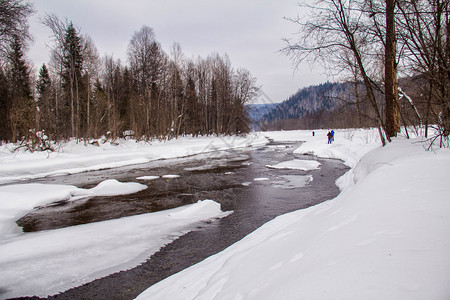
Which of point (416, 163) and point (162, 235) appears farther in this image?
point (162, 235)

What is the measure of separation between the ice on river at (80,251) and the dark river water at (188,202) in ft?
0.77

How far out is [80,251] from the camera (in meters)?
4.08

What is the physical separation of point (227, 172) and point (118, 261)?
27.9 ft

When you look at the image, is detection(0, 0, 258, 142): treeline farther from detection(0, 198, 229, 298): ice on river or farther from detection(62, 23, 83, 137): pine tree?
detection(0, 198, 229, 298): ice on river

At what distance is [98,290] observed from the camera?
3.16m

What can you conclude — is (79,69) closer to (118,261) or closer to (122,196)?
(122,196)

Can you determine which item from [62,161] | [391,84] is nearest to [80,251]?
[391,84]

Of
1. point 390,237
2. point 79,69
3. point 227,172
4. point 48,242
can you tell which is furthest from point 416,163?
point 79,69

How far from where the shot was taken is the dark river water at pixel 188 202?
341 centimetres

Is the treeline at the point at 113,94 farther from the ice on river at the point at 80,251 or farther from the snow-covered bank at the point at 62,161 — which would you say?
the ice on river at the point at 80,251

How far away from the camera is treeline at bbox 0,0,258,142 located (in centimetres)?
1641

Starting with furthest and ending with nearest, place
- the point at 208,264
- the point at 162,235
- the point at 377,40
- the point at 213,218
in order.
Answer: the point at 377,40
the point at 213,218
the point at 162,235
the point at 208,264

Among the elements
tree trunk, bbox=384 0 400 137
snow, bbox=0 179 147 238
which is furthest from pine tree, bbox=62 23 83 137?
tree trunk, bbox=384 0 400 137

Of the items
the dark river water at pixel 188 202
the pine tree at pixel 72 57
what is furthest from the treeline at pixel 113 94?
the dark river water at pixel 188 202
